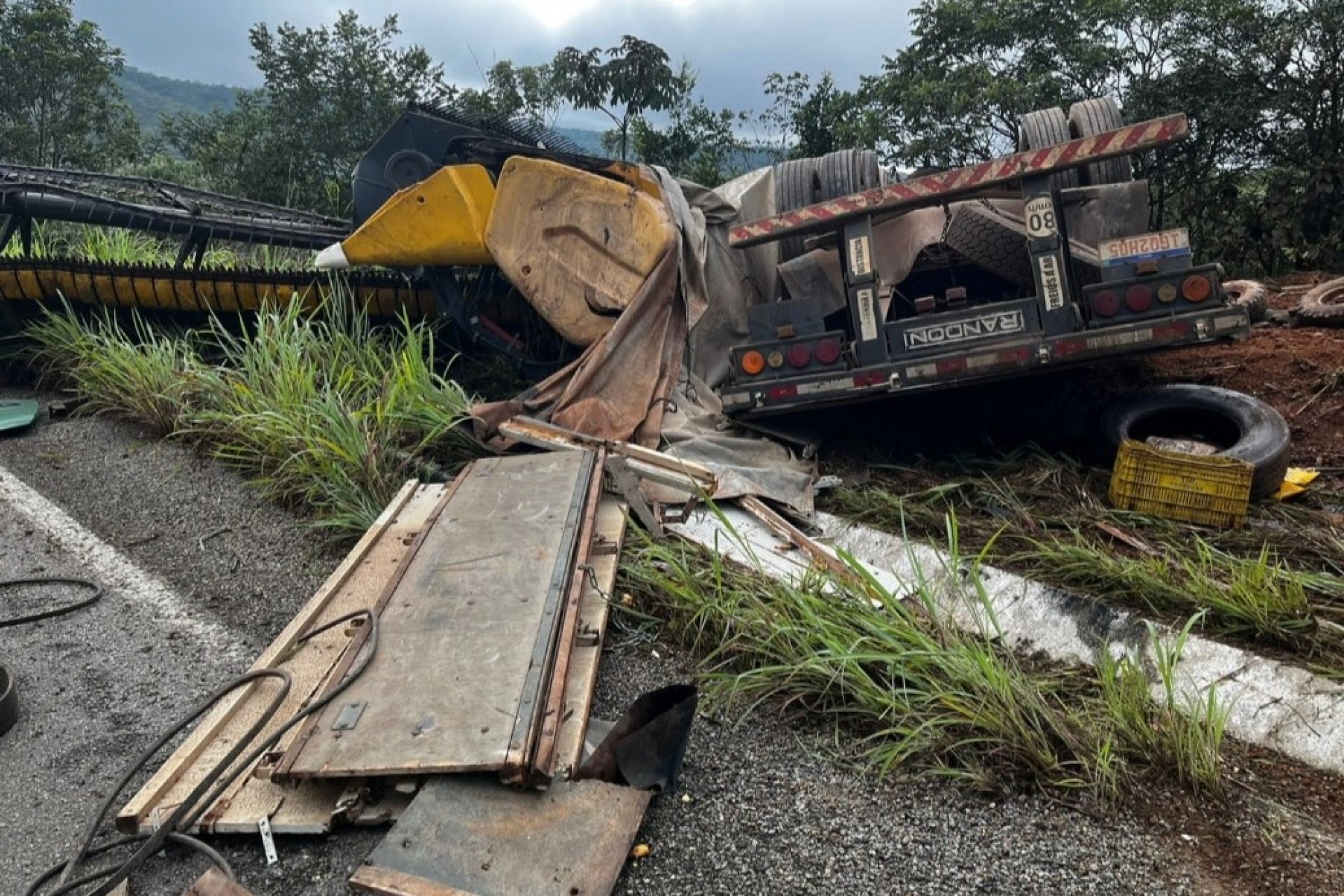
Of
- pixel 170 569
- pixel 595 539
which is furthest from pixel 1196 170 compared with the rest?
pixel 170 569

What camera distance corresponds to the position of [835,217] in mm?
4578

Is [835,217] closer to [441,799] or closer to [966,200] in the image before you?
[966,200]

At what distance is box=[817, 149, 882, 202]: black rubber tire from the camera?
5297 millimetres

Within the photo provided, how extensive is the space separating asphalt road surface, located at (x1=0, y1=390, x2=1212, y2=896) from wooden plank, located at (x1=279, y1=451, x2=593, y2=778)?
0.23 metres

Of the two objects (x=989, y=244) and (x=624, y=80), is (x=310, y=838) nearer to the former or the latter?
(x=989, y=244)

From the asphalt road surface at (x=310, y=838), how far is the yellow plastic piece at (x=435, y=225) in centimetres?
186

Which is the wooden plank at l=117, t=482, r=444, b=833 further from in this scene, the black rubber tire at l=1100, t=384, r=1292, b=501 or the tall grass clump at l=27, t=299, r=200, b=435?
the black rubber tire at l=1100, t=384, r=1292, b=501

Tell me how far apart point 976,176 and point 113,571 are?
4167 millimetres

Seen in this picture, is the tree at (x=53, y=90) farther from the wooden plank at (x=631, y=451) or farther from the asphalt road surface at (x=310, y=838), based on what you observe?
the wooden plank at (x=631, y=451)

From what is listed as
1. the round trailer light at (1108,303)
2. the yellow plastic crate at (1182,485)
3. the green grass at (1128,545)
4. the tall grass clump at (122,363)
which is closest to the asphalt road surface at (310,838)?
the green grass at (1128,545)

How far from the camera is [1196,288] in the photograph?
4277 mm

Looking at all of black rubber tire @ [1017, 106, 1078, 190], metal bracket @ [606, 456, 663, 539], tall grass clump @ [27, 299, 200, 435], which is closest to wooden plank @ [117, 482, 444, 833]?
metal bracket @ [606, 456, 663, 539]

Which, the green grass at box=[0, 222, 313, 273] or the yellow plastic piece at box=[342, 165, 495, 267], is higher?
the green grass at box=[0, 222, 313, 273]

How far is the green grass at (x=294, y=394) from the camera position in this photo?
4891 mm
